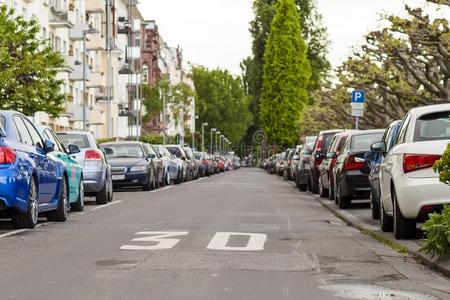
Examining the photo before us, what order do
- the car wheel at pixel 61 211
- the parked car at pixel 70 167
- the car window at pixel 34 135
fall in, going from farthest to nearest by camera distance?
1. the parked car at pixel 70 167
2. the car wheel at pixel 61 211
3. the car window at pixel 34 135

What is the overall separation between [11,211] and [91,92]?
7319cm

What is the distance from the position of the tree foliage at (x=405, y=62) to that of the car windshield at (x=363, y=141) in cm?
1228

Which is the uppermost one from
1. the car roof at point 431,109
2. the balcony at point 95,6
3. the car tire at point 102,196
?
the balcony at point 95,6

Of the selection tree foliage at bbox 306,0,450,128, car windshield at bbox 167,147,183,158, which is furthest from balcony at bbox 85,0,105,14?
car windshield at bbox 167,147,183,158

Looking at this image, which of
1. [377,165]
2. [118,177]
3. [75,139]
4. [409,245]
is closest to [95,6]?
[118,177]

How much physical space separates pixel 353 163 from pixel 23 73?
18.2m

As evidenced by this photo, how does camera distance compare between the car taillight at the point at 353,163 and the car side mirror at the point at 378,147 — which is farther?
the car taillight at the point at 353,163

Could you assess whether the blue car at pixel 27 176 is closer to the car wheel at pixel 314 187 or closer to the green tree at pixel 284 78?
the car wheel at pixel 314 187

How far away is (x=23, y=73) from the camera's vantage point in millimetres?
38500

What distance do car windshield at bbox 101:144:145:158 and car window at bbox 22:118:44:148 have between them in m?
16.5

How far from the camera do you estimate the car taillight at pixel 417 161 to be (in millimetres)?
13898

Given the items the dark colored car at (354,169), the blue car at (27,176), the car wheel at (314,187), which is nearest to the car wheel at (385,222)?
the blue car at (27,176)

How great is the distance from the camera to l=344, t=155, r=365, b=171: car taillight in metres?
22.8

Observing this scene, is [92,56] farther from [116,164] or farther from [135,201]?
[135,201]
